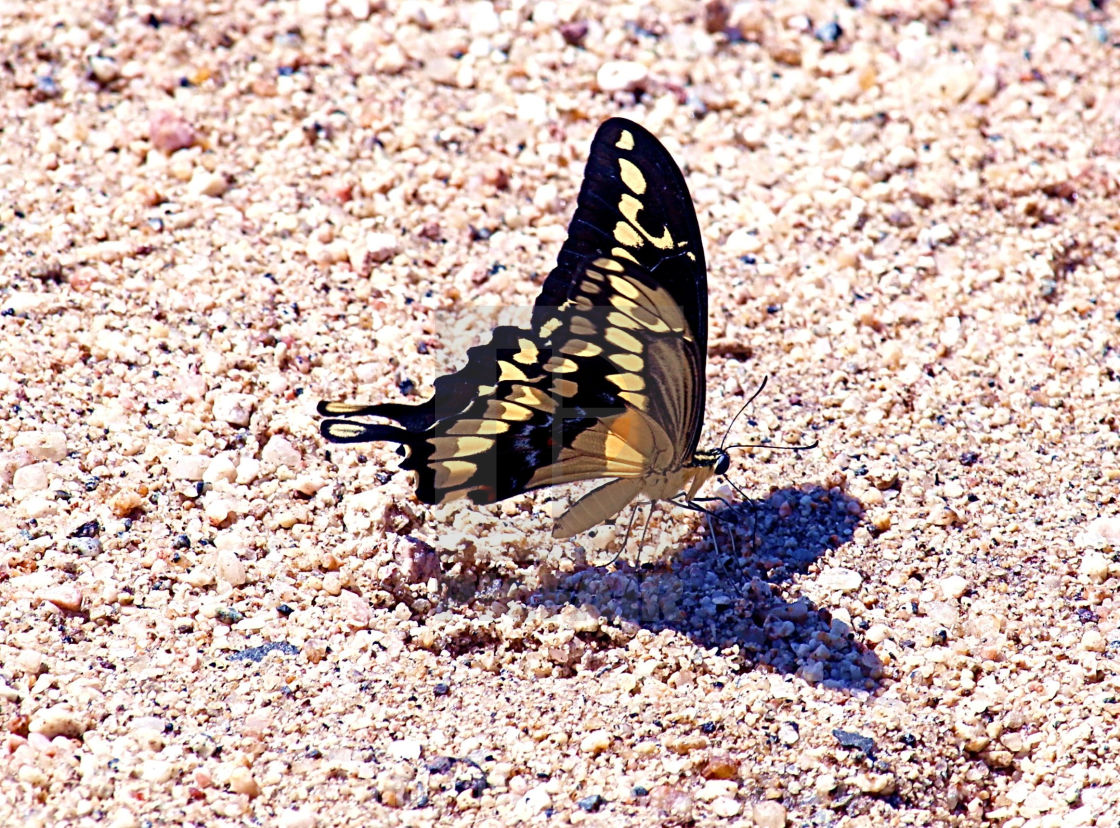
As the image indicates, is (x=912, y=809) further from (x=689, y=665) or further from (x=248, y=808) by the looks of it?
(x=248, y=808)

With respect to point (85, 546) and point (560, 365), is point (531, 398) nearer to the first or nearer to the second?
point (560, 365)

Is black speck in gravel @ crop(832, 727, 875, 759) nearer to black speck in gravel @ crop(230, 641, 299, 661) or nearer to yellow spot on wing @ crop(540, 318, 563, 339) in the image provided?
yellow spot on wing @ crop(540, 318, 563, 339)

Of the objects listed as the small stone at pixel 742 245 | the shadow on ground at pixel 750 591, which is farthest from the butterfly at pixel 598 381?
the small stone at pixel 742 245

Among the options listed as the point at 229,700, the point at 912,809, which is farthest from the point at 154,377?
the point at 912,809

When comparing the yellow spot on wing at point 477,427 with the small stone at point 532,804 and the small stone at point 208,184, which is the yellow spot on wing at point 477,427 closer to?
the small stone at point 532,804

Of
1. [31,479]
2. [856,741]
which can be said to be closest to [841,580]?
[856,741]

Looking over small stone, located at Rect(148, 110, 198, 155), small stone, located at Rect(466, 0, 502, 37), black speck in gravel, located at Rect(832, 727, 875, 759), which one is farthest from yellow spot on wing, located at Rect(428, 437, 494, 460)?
small stone, located at Rect(466, 0, 502, 37)

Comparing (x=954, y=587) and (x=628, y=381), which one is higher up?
(x=628, y=381)
